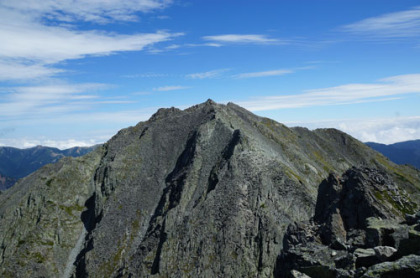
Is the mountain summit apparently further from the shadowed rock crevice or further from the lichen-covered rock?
the lichen-covered rock

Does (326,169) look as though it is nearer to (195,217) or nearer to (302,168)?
(302,168)

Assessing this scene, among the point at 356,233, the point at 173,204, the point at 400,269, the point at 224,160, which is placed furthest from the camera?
the point at 224,160

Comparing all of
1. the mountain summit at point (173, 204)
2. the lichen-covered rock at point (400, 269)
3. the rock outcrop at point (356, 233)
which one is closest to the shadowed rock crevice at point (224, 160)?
the mountain summit at point (173, 204)

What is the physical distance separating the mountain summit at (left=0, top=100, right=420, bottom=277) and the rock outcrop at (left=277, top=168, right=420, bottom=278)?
3.93 feet

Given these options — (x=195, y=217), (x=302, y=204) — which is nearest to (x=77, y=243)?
(x=195, y=217)

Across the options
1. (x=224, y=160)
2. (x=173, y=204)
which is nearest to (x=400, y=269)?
(x=224, y=160)

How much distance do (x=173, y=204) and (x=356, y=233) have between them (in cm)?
6151

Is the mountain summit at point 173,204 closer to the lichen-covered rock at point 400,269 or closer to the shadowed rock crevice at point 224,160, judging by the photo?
the shadowed rock crevice at point 224,160

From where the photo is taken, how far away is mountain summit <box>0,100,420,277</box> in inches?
3150

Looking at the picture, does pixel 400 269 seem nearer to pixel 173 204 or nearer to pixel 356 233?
pixel 356 233

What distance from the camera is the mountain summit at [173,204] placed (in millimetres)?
80000

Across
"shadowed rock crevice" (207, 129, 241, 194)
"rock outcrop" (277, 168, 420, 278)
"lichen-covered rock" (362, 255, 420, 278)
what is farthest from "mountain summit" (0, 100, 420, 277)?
"lichen-covered rock" (362, 255, 420, 278)

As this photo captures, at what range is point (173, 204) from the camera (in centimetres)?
9894

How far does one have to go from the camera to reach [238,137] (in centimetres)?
10550
